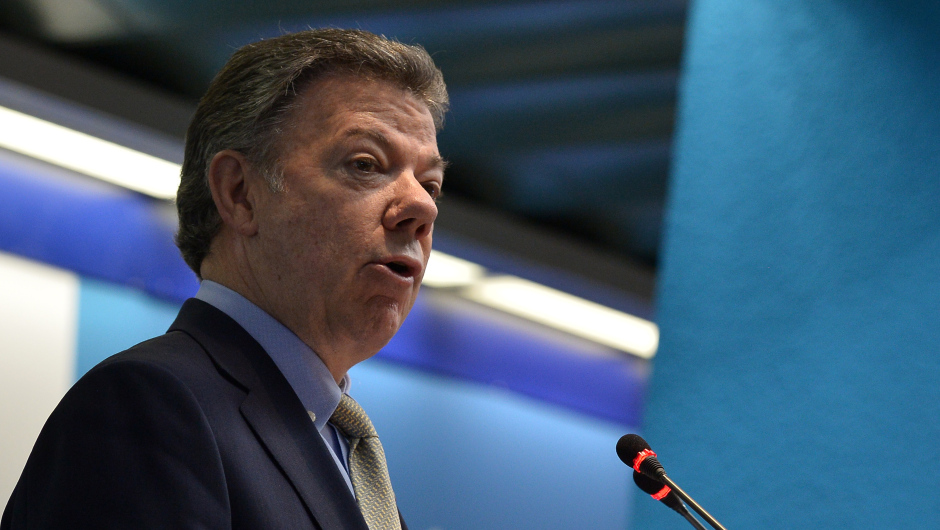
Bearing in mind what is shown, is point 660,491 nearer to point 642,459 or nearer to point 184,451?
point 642,459

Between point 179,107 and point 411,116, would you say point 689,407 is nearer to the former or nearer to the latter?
point 411,116

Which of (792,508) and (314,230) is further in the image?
(792,508)

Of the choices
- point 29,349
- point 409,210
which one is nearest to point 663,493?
point 409,210

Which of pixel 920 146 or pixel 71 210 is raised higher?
pixel 920 146

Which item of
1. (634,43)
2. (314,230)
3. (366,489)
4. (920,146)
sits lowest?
(366,489)

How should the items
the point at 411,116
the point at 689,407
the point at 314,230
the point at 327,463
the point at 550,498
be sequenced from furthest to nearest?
the point at 550,498 → the point at 689,407 → the point at 411,116 → the point at 314,230 → the point at 327,463

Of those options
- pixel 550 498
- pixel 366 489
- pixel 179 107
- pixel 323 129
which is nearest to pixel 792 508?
pixel 366 489

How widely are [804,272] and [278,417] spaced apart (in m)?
1.02

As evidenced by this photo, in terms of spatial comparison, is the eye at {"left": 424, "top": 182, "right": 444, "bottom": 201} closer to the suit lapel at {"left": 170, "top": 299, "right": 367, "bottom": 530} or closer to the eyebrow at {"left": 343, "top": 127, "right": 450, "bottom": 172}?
the eyebrow at {"left": 343, "top": 127, "right": 450, "bottom": 172}

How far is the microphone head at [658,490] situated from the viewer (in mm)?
1215

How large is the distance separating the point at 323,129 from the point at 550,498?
12.1ft

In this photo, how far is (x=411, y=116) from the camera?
4.36 ft

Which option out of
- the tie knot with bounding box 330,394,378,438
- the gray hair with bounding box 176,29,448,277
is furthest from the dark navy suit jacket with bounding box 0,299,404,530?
the gray hair with bounding box 176,29,448,277

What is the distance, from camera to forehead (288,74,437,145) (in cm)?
127
